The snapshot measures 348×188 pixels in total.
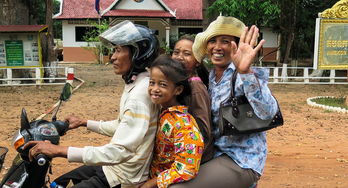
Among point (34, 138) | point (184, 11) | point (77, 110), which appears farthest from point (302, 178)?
point (184, 11)

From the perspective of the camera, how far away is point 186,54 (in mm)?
2906

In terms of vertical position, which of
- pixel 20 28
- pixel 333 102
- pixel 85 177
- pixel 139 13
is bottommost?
pixel 333 102

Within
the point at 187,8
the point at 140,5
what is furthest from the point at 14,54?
the point at 187,8

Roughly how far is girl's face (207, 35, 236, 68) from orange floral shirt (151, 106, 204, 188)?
413 mm

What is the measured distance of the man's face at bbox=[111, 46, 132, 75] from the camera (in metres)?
2.24


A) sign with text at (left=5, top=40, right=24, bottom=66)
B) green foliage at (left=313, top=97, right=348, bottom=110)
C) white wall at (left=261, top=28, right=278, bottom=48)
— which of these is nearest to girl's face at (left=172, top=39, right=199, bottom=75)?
green foliage at (left=313, top=97, right=348, bottom=110)

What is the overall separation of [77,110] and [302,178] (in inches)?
235

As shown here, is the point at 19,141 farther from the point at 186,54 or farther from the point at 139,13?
the point at 139,13

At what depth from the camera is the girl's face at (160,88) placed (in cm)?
208

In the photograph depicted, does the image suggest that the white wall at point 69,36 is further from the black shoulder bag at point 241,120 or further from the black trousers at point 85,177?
the black shoulder bag at point 241,120

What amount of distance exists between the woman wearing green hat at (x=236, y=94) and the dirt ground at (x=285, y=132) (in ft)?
8.95

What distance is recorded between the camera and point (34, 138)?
2.06 meters

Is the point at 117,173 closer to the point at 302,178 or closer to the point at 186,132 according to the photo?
the point at 186,132

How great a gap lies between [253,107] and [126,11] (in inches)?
997
